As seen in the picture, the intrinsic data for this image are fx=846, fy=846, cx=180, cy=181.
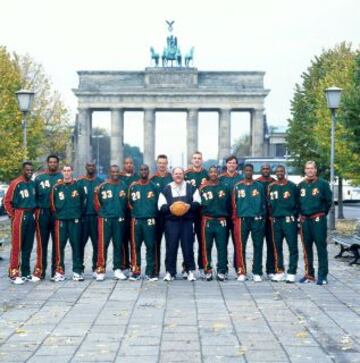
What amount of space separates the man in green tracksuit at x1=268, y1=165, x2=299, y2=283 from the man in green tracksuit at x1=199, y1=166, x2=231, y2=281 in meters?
0.87

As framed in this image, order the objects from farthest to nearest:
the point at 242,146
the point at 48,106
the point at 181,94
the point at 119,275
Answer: the point at 242,146 → the point at 181,94 → the point at 48,106 → the point at 119,275

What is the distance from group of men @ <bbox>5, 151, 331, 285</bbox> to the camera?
1566 cm

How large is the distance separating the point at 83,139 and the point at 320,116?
197 feet

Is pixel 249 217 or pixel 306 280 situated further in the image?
pixel 249 217

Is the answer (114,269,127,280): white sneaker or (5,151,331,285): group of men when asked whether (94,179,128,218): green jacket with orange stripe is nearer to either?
(5,151,331,285): group of men

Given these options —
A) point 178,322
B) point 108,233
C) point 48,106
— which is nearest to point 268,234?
point 108,233

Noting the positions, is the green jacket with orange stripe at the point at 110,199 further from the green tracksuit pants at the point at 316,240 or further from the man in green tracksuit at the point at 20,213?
the green tracksuit pants at the point at 316,240

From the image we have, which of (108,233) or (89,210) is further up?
(89,210)

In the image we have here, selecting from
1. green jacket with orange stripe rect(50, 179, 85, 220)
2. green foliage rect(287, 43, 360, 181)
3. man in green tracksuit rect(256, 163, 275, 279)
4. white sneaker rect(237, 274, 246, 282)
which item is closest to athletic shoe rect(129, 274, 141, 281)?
green jacket with orange stripe rect(50, 179, 85, 220)

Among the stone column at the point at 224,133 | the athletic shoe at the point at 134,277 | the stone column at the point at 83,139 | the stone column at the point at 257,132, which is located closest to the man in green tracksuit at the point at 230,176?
the athletic shoe at the point at 134,277

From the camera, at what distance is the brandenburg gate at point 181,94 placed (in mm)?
88750

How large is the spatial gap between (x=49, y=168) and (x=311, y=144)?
2471 centimetres

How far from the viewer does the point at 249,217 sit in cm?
1578

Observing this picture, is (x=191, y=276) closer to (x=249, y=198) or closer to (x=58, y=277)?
(x=249, y=198)
